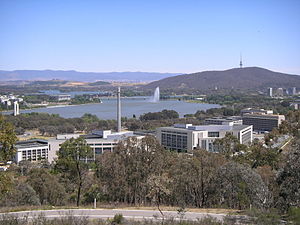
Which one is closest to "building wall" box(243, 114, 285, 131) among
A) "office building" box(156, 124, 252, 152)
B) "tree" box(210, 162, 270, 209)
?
"office building" box(156, 124, 252, 152)

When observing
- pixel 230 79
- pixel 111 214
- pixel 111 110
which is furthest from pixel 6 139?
pixel 230 79

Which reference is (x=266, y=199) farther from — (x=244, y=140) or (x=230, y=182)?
(x=244, y=140)

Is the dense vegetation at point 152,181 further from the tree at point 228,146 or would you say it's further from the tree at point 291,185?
the tree at point 228,146

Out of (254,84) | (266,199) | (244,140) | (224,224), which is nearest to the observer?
(224,224)

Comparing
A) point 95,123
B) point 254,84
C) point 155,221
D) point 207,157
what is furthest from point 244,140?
point 254,84

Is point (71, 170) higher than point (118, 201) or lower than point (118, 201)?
higher

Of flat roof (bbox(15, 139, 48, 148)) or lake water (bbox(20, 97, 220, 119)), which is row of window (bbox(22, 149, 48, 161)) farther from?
lake water (bbox(20, 97, 220, 119))
